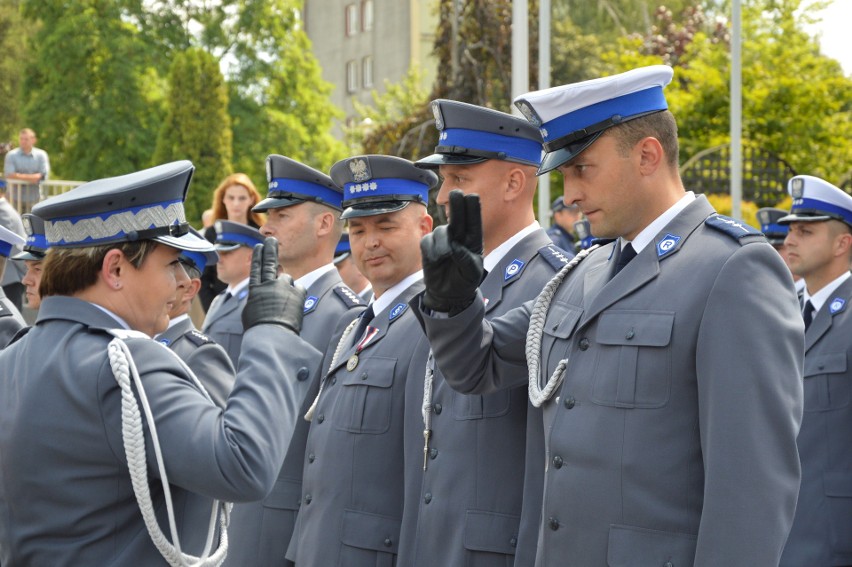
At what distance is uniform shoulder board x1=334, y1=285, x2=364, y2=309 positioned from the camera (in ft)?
19.5

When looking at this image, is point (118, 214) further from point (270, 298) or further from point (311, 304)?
point (311, 304)

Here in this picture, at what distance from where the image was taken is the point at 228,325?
6758 millimetres

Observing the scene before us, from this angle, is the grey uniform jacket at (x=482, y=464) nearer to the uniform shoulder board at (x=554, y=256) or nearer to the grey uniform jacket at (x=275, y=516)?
the uniform shoulder board at (x=554, y=256)

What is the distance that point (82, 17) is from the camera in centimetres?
3622

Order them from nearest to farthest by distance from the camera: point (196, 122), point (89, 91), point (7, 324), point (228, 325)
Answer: point (7, 324), point (228, 325), point (196, 122), point (89, 91)

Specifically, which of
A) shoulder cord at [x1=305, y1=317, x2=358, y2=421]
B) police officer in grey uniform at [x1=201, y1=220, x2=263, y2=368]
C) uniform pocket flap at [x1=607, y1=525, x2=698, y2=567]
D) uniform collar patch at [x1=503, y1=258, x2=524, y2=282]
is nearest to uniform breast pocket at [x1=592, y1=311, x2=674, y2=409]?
uniform pocket flap at [x1=607, y1=525, x2=698, y2=567]

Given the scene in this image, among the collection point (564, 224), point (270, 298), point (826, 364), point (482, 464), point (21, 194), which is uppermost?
point (21, 194)

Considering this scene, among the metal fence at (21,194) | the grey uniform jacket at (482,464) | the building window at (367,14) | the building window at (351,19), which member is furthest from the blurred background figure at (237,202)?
the building window at (351,19)

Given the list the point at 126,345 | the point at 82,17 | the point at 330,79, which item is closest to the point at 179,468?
the point at 126,345

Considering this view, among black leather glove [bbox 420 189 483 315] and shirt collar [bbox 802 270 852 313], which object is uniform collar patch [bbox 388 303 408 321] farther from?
shirt collar [bbox 802 270 852 313]

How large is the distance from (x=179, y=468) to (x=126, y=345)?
14.0 inches

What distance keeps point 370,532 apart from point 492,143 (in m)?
1.52

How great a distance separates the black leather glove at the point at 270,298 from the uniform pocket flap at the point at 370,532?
155 centimetres

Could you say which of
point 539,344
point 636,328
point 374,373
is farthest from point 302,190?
point 636,328
